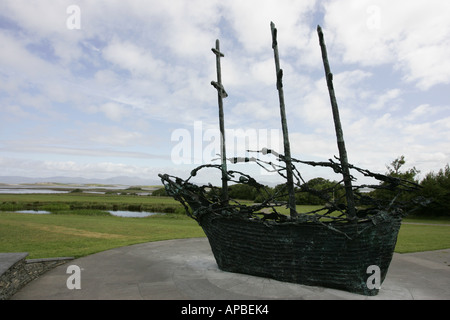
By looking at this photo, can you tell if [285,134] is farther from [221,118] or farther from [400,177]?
[400,177]

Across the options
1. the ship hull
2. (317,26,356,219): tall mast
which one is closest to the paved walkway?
the ship hull

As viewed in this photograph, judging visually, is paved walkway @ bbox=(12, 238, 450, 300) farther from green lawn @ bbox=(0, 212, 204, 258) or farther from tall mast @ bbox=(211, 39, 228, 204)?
tall mast @ bbox=(211, 39, 228, 204)

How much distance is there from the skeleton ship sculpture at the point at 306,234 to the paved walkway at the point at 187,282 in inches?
12.2

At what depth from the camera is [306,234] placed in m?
5.68

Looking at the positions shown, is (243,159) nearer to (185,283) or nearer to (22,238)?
(185,283)

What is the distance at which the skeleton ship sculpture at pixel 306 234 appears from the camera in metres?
5.35

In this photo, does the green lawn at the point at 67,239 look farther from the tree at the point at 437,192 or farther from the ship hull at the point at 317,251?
the tree at the point at 437,192

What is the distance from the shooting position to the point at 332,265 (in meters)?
5.57

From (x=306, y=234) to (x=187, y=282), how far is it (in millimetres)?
2895

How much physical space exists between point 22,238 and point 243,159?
10.5 meters

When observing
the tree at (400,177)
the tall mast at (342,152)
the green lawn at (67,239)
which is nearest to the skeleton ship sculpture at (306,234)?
the tall mast at (342,152)

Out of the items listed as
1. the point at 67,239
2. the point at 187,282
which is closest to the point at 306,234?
the point at 187,282

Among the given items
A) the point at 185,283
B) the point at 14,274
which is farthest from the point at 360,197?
the point at 14,274

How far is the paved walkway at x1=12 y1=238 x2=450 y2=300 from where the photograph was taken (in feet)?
17.3
